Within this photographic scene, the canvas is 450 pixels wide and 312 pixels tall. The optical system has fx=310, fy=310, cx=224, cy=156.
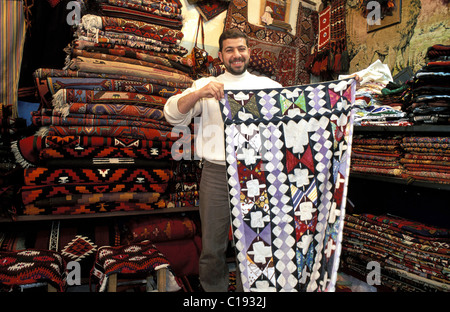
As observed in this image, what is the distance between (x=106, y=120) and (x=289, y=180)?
4.09 ft

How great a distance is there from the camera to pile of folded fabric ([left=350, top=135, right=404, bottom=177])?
6.48 feet

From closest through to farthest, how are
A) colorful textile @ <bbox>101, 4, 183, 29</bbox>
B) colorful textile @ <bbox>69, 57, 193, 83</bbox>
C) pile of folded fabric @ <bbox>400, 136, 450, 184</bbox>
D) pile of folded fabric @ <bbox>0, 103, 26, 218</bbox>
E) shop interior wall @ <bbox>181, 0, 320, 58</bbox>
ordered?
pile of folded fabric @ <bbox>400, 136, 450, 184</bbox> → pile of folded fabric @ <bbox>0, 103, 26, 218</bbox> → colorful textile @ <bbox>69, 57, 193, 83</bbox> → colorful textile @ <bbox>101, 4, 183, 29</bbox> → shop interior wall @ <bbox>181, 0, 320, 58</bbox>

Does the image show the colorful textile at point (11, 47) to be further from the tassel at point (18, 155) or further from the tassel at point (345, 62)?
the tassel at point (345, 62)

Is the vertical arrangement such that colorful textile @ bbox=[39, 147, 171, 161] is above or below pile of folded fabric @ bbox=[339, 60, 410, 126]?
below

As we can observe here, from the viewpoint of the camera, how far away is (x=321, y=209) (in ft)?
4.63

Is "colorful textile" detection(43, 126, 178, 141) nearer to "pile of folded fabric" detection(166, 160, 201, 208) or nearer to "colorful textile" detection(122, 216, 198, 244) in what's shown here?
"pile of folded fabric" detection(166, 160, 201, 208)

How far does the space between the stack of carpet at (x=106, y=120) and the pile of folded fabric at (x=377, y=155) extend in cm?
130

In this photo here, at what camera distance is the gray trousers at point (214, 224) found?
1757 millimetres

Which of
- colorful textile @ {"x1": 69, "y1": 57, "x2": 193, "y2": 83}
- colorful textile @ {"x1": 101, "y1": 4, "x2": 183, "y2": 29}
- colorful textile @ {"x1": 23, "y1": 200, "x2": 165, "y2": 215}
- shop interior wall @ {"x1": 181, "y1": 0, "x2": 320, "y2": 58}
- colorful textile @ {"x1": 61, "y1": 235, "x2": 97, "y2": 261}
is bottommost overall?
colorful textile @ {"x1": 61, "y1": 235, "x2": 97, "y2": 261}

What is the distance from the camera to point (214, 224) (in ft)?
5.82

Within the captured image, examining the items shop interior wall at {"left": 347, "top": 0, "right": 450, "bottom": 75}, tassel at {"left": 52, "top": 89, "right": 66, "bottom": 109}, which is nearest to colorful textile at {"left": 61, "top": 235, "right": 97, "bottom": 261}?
tassel at {"left": 52, "top": 89, "right": 66, "bottom": 109}

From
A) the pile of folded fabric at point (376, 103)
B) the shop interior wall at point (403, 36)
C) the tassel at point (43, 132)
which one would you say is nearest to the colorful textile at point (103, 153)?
the tassel at point (43, 132)
